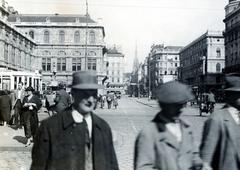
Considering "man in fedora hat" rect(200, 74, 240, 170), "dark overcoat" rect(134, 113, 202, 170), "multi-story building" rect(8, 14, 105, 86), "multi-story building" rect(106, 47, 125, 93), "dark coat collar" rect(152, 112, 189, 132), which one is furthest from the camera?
"multi-story building" rect(106, 47, 125, 93)

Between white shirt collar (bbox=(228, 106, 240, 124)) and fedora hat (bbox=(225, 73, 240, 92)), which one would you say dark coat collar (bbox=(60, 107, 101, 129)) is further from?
fedora hat (bbox=(225, 73, 240, 92))

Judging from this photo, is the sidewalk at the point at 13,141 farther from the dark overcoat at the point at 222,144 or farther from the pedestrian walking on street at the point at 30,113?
the dark overcoat at the point at 222,144

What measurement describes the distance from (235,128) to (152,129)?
1022mm

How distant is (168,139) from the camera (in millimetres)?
3457

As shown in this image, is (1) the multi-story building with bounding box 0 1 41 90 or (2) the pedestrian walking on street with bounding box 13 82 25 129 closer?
(2) the pedestrian walking on street with bounding box 13 82 25 129

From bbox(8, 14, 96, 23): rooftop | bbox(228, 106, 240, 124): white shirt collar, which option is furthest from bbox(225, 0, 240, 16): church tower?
bbox(228, 106, 240, 124): white shirt collar

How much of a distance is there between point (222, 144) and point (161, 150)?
3.01ft

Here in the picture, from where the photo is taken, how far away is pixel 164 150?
3.44m

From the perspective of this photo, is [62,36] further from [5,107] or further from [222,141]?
[222,141]

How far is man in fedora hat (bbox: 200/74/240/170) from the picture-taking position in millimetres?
4051

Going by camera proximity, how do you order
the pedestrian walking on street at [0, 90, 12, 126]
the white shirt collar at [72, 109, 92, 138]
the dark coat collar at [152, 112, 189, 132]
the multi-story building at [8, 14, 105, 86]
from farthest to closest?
1. the multi-story building at [8, 14, 105, 86]
2. the pedestrian walking on street at [0, 90, 12, 126]
3. the white shirt collar at [72, 109, 92, 138]
4. the dark coat collar at [152, 112, 189, 132]

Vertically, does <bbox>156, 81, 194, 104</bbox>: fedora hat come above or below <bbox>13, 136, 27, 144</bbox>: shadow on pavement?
above

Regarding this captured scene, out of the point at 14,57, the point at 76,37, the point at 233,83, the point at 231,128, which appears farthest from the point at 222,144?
the point at 76,37

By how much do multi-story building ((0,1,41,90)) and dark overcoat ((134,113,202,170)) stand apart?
29.3 m
